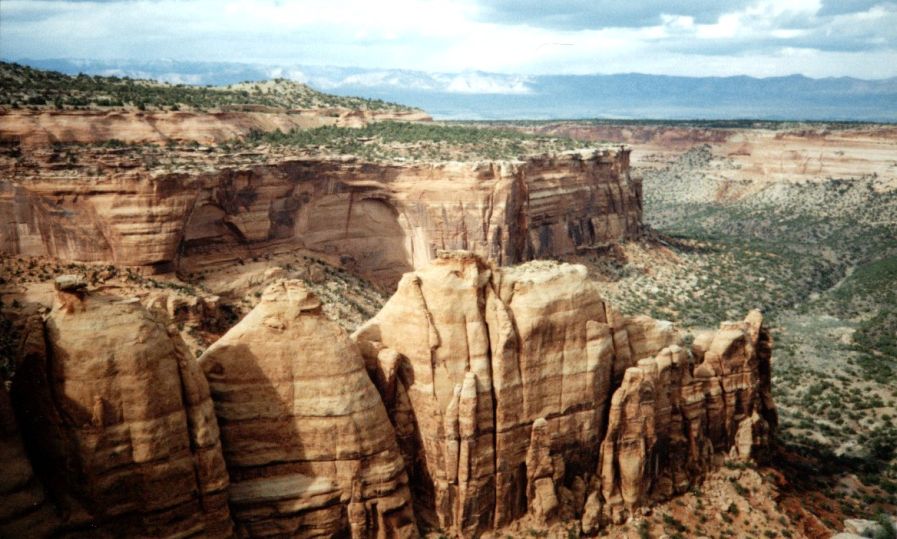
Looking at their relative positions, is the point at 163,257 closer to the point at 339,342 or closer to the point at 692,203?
the point at 339,342

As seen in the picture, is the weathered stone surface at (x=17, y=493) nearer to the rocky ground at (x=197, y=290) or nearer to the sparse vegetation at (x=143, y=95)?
the rocky ground at (x=197, y=290)

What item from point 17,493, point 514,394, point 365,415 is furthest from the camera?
point 514,394

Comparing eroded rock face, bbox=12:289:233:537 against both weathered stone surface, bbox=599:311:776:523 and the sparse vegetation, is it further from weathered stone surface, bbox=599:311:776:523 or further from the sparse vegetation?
the sparse vegetation

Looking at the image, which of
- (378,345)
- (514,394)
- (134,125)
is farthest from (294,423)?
(134,125)

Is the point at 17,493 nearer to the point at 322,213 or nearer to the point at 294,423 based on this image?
the point at 294,423

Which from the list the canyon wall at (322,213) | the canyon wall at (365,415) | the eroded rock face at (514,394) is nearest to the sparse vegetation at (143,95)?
the canyon wall at (322,213)
